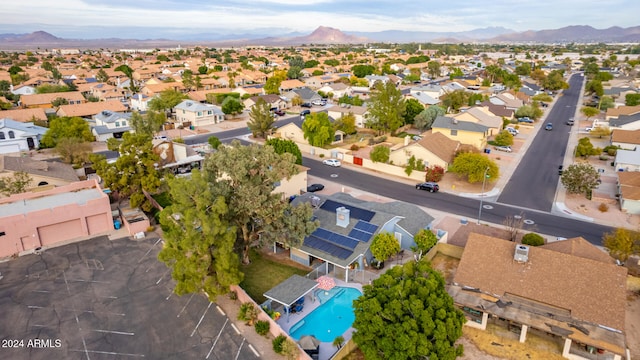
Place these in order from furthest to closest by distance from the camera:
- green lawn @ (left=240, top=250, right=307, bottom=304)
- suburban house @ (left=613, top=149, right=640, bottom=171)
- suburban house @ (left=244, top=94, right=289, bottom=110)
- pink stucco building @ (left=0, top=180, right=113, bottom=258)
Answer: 1. suburban house @ (left=244, top=94, right=289, bottom=110)
2. suburban house @ (left=613, top=149, right=640, bottom=171)
3. pink stucco building @ (left=0, top=180, right=113, bottom=258)
4. green lawn @ (left=240, top=250, right=307, bottom=304)

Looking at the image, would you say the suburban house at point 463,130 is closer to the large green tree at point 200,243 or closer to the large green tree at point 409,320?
the large green tree at point 409,320

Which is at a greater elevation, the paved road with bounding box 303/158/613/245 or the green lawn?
the paved road with bounding box 303/158/613/245

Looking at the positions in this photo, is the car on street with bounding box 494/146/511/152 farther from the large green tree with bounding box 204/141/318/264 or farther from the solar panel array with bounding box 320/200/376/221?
the large green tree with bounding box 204/141/318/264

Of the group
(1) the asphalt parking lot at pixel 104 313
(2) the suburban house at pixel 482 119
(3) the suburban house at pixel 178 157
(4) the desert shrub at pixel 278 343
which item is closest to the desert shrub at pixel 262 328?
(1) the asphalt parking lot at pixel 104 313

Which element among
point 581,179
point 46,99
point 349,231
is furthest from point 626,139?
point 46,99

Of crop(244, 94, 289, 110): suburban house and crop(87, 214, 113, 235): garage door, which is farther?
crop(244, 94, 289, 110): suburban house

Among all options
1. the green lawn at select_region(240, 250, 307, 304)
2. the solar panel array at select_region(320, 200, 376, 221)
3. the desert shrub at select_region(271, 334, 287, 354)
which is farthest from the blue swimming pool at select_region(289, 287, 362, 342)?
the solar panel array at select_region(320, 200, 376, 221)

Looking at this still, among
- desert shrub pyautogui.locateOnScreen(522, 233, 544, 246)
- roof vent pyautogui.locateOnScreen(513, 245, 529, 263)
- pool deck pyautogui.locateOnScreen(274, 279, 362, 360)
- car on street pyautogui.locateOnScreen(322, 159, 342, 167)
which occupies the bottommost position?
pool deck pyautogui.locateOnScreen(274, 279, 362, 360)
